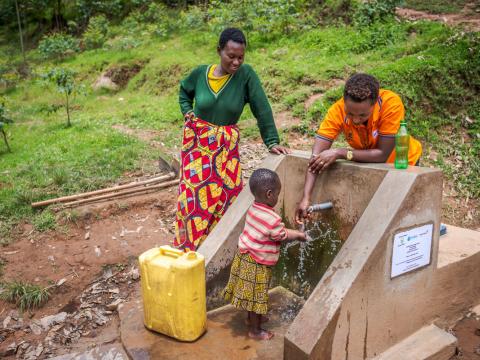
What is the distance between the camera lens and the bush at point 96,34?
1492cm

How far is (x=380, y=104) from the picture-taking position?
2.84m

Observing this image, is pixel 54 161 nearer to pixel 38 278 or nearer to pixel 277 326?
pixel 38 278

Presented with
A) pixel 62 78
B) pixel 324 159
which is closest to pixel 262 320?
pixel 324 159

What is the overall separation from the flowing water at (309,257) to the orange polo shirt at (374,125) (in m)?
0.58

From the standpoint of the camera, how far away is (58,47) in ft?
48.0

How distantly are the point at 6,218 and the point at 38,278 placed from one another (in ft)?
4.32

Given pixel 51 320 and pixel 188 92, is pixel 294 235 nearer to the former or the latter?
pixel 188 92

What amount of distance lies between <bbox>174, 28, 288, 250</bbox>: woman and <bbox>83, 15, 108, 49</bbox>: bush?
41.8ft

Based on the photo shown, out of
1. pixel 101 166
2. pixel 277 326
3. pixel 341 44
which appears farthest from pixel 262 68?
pixel 277 326

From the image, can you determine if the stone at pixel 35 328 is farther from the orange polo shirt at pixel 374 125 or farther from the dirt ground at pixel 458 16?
the dirt ground at pixel 458 16

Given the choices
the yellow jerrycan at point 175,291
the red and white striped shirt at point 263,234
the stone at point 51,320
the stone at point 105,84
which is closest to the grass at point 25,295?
the stone at point 51,320

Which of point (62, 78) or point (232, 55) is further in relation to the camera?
point (62, 78)

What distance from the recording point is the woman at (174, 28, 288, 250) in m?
3.25

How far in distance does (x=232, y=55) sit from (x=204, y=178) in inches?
35.7
